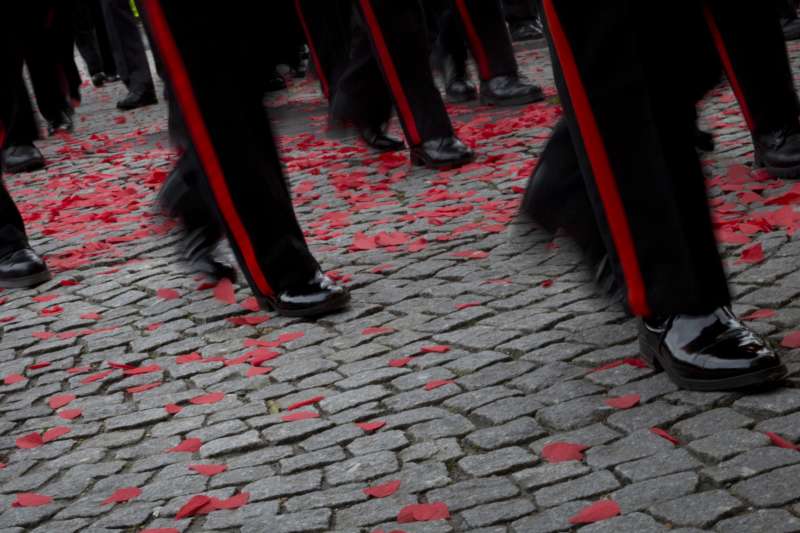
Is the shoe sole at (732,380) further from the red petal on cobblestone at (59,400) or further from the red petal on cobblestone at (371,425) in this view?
the red petal on cobblestone at (59,400)

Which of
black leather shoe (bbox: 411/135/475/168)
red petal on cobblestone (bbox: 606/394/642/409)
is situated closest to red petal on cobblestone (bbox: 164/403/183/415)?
red petal on cobblestone (bbox: 606/394/642/409)

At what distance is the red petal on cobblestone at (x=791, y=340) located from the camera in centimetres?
309

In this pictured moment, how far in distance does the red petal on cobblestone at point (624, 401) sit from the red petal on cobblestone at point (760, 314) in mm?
551

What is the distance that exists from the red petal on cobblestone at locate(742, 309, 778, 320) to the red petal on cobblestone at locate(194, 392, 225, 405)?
1.34 meters

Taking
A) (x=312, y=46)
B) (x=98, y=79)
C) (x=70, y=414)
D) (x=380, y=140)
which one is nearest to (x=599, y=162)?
(x=70, y=414)

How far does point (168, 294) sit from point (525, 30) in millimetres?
7755

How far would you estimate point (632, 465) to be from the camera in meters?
2.61

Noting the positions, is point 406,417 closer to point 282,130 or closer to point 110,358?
point 110,358

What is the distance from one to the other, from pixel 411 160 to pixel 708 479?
389cm

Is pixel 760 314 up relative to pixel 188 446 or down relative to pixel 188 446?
down

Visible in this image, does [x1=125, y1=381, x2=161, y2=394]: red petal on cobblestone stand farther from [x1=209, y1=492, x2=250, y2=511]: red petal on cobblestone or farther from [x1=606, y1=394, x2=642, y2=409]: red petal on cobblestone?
[x1=606, y1=394, x2=642, y2=409]: red petal on cobblestone

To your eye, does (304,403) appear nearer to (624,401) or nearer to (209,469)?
(209,469)

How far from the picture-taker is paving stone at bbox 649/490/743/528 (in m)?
2.34

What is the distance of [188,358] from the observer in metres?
3.81
